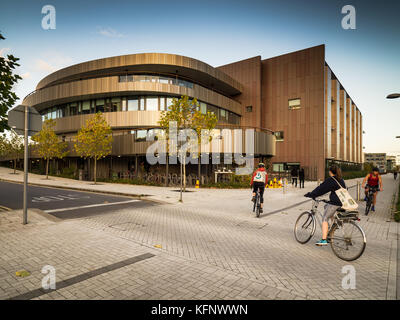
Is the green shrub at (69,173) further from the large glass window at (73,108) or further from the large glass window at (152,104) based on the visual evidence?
the large glass window at (152,104)

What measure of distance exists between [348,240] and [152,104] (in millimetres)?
27432

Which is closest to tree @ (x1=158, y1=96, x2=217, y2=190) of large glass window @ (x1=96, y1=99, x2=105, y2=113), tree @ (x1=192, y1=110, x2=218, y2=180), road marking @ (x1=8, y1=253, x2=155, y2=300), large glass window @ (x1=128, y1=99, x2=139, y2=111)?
tree @ (x1=192, y1=110, x2=218, y2=180)

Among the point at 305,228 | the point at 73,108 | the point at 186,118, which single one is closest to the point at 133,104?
the point at 73,108

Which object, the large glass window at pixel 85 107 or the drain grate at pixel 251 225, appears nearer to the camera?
the drain grate at pixel 251 225

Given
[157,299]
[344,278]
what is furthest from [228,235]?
→ [157,299]

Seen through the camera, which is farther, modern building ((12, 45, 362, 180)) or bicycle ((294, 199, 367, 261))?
modern building ((12, 45, 362, 180))

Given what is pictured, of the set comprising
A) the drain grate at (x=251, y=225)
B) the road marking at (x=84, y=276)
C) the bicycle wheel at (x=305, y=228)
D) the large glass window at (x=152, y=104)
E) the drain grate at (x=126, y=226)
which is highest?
the large glass window at (x=152, y=104)

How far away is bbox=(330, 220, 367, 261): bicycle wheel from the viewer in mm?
4363

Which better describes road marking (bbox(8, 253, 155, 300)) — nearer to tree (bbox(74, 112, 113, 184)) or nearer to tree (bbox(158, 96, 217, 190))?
tree (bbox(158, 96, 217, 190))

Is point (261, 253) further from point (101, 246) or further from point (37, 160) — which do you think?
point (37, 160)

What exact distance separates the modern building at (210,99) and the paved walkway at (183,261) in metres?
17.1

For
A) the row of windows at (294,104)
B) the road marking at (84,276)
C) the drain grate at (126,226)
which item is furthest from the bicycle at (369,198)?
the row of windows at (294,104)

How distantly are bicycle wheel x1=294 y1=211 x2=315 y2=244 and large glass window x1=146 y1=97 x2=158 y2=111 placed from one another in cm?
2585

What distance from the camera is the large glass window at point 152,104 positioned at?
94.6 feet
